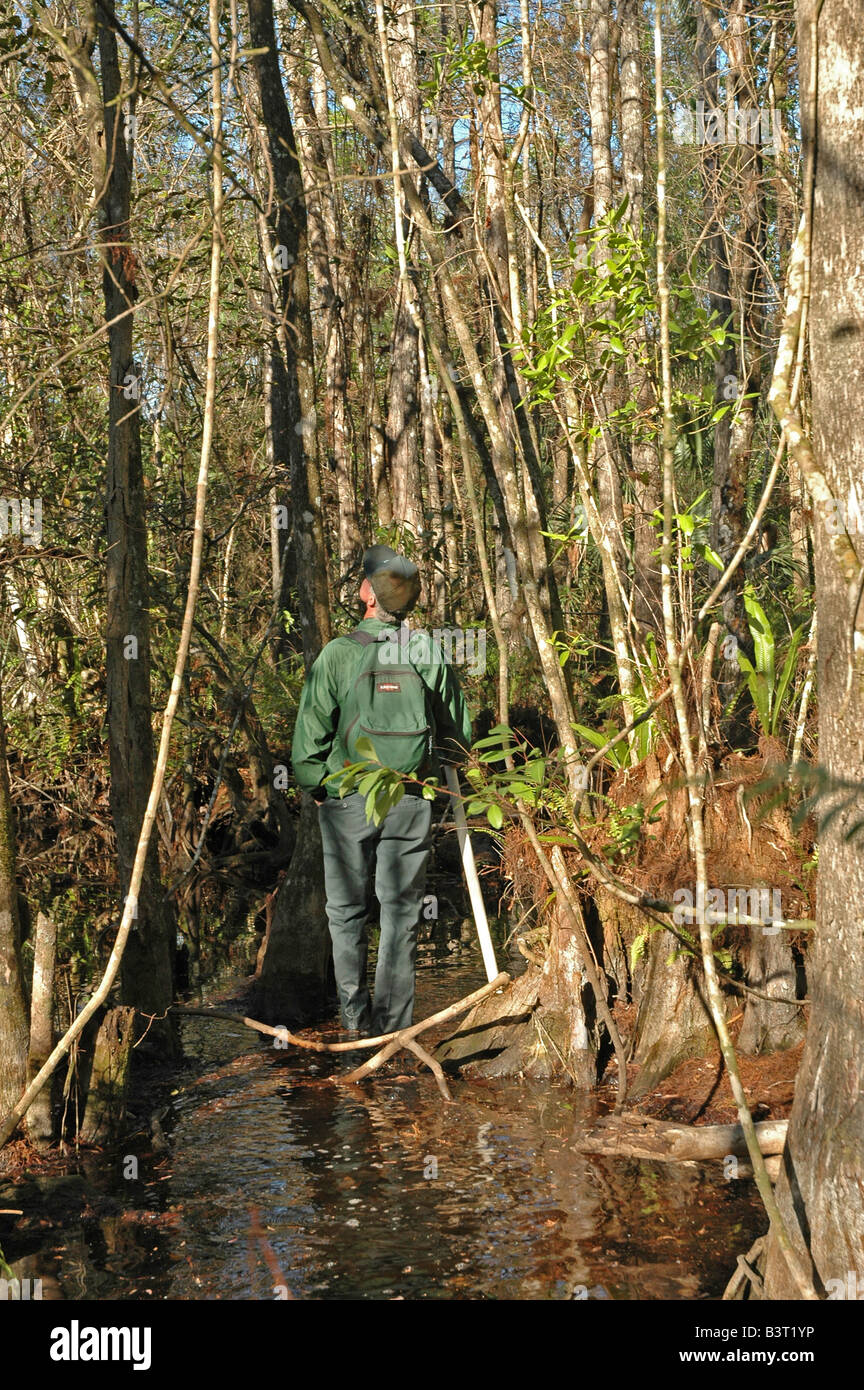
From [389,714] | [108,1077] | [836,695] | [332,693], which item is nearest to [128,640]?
[332,693]

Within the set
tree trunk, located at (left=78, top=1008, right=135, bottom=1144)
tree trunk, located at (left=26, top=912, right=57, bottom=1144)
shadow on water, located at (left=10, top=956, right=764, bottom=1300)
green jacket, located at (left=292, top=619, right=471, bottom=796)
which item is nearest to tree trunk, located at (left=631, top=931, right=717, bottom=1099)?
shadow on water, located at (left=10, top=956, right=764, bottom=1300)

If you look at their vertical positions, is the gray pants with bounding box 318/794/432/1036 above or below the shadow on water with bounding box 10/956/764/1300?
above

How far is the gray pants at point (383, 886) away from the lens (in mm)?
6891

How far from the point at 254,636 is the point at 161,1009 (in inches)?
409

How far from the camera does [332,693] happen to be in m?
6.89

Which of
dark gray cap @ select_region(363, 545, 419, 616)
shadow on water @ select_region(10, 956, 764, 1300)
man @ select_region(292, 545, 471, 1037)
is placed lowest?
shadow on water @ select_region(10, 956, 764, 1300)

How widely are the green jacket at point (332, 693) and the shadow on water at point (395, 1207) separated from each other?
1.71m

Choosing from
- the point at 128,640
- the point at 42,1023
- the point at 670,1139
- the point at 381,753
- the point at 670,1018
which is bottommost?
the point at 670,1139

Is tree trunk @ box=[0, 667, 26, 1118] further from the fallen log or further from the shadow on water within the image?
the fallen log

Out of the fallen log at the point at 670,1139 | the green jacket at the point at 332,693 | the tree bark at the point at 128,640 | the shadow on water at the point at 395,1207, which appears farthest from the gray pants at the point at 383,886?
the fallen log at the point at 670,1139

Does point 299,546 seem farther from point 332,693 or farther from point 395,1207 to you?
point 395,1207

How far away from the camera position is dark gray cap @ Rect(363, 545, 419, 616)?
6.89m

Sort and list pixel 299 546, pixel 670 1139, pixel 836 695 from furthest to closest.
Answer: pixel 299 546 → pixel 670 1139 → pixel 836 695

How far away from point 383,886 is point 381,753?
2.51 feet
